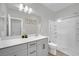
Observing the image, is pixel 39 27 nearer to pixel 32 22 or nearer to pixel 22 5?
pixel 32 22

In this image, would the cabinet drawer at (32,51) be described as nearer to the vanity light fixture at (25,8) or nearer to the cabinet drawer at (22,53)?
the cabinet drawer at (22,53)

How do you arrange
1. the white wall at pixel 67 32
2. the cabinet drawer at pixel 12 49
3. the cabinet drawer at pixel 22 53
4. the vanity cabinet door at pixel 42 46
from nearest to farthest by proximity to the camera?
the cabinet drawer at pixel 12 49
the cabinet drawer at pixel 22 53
the white wall at pixel 67 32
the vanity cabinet door at pixel 42 46

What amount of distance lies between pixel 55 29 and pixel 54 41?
0.25m

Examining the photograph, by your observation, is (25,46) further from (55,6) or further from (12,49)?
(55,6)

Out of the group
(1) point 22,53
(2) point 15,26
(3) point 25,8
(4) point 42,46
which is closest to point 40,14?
(3) point 25,8

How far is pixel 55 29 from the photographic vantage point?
121cm

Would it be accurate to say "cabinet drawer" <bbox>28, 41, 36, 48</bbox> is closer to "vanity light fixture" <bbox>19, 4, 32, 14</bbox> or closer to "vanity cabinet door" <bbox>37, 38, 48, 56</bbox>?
"vanity cabinet door" <bbox>37, 38, 48, 56</bbox>

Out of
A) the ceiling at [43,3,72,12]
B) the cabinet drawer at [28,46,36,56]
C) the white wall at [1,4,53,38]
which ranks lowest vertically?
the cabinet drawer at [28,46,36,56]

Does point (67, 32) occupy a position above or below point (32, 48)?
above

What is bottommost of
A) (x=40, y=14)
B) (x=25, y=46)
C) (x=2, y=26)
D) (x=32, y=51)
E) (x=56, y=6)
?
(x=32, y=51)

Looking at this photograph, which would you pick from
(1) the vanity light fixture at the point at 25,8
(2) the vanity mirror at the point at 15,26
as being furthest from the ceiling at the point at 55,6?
(2) the vanity mirror at the point at 15,26

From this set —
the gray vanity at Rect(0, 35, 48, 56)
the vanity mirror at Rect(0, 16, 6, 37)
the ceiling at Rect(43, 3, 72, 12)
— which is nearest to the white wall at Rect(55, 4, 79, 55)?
the ceiling at Rect(43, 3, 72, 12)

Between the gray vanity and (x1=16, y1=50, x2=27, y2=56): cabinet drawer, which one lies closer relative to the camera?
the gray vanity

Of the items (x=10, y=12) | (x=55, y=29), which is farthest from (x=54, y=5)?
(x=10, y=12)
